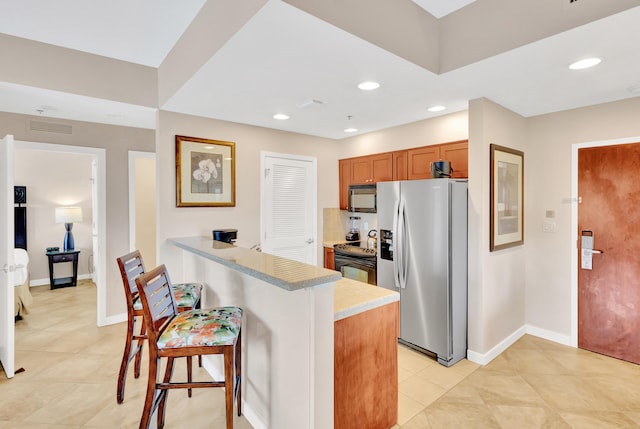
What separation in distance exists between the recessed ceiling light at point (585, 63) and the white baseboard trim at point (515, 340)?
2434mm

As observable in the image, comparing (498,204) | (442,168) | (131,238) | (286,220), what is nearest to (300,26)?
(442,168)

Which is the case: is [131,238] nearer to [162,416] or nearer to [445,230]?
[162,416]

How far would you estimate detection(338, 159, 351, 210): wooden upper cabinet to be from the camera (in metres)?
4.56

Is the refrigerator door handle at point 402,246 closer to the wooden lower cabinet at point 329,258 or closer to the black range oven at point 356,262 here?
the black range oven at point 356,262

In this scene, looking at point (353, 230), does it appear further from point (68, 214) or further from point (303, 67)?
point (68, 214)

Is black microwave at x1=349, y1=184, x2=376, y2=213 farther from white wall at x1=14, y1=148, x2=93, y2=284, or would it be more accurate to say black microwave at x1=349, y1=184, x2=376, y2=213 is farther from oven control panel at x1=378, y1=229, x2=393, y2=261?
white wall at x1=14, y1=148, x2=93, y2=284

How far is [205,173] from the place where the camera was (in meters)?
3.48

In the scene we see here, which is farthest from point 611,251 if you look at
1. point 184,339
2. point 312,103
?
point 184,339

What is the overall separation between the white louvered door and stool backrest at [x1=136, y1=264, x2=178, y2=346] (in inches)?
76.1

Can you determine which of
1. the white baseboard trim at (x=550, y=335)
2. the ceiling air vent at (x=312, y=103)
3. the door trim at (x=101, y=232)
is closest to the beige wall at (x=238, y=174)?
the ceiling air vent at (x=312, y=103)

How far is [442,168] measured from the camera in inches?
121

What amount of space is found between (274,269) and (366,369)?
813 millimetres

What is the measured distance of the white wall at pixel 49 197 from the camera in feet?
18.2

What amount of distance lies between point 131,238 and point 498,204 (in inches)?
165
